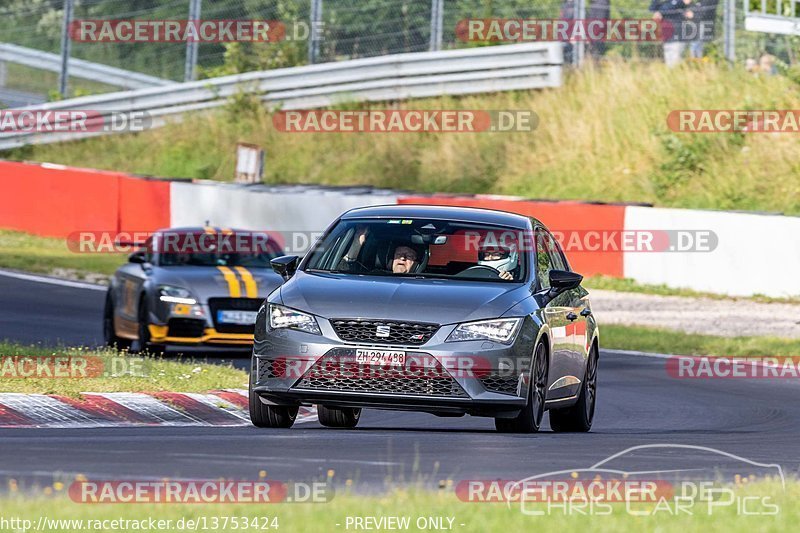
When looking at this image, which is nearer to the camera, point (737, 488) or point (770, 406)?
point (737, 488)

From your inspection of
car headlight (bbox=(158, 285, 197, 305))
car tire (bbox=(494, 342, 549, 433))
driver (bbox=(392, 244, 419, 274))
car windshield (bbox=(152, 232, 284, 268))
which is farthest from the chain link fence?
car tire (bbox=(494, 342, 549, 433))

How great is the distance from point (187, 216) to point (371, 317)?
19199mm

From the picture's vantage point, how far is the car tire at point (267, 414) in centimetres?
1052

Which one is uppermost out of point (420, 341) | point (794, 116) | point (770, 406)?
point (794, 116)

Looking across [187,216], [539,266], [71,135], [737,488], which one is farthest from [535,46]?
[737,488]

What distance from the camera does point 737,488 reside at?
761cm

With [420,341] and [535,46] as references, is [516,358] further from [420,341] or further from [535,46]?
[535,46]

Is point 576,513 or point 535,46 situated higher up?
point 535,46

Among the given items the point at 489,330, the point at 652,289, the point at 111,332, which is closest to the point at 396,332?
the point at 489,330

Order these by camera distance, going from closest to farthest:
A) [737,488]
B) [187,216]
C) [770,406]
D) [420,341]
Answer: [737,488] < [420,341] < [770,406] < [187,216]

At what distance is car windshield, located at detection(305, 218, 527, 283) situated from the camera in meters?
10.8

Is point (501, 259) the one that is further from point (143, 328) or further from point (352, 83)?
point (352, 83)

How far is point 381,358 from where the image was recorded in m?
9.82

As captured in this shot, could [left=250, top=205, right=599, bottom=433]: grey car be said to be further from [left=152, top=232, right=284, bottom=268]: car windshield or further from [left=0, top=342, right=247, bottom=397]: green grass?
[left=152, top=232, right=284, bottom=268]: car windshield
